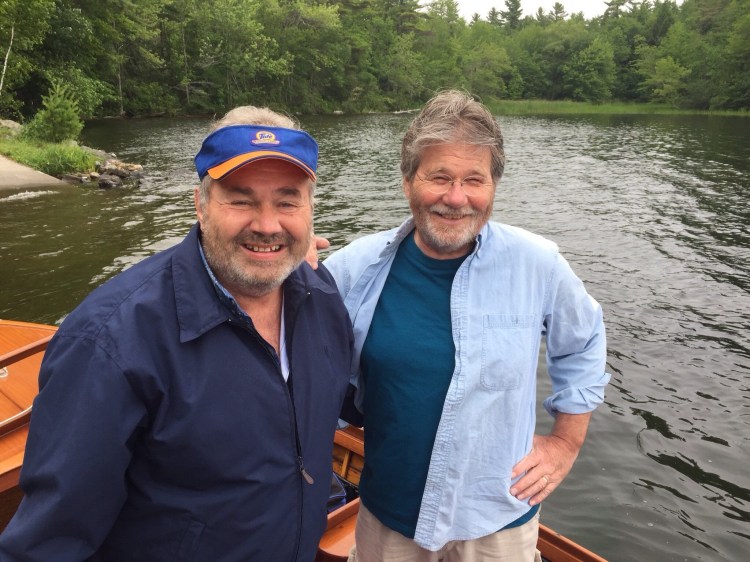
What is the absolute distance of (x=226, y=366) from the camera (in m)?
1.68

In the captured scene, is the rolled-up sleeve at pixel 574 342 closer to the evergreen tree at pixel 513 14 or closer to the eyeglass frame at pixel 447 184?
the eyeglass frame at pixel 447 184

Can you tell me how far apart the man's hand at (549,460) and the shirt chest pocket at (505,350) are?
0.34m

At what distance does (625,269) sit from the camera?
472 inches

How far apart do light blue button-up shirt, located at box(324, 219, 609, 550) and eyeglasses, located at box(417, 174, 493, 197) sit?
6.5 inches

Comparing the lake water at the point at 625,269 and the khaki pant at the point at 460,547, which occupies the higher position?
the khaki pant at the point at 460,547

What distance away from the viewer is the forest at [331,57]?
105 feet

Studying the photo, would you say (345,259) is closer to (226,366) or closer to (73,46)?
(226,366)

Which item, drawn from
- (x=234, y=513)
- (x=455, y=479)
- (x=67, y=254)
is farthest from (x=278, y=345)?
(x=67, y=254)

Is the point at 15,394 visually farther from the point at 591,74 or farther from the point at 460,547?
the point at 591,74

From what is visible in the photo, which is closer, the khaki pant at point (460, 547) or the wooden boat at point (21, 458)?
the khaki pant at point (460, 547)

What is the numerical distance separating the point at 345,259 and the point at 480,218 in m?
0.58

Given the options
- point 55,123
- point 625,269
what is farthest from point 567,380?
point 55,123

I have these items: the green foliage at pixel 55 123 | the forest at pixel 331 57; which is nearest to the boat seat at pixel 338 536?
the forest at pixel 331 57

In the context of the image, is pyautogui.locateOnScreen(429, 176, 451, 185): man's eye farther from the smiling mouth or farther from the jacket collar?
the jacket collar
